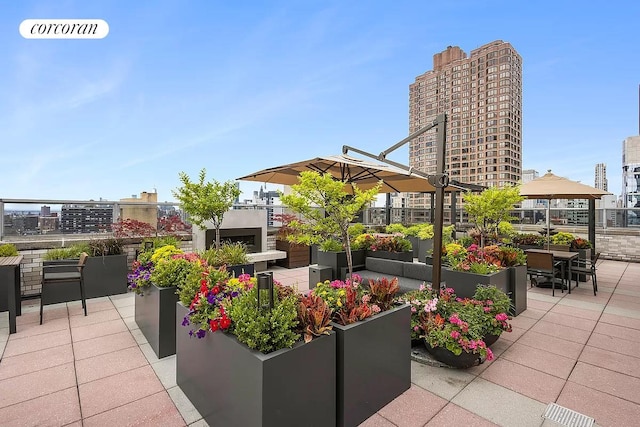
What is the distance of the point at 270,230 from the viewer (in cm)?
831

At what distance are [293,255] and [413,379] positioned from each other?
5608 mm

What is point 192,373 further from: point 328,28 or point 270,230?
point 328,28

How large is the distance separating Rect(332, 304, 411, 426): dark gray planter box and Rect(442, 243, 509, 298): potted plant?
173 centimetres

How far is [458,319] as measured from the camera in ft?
9.46

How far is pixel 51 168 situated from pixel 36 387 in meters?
6.84

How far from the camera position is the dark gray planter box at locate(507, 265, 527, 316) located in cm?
439

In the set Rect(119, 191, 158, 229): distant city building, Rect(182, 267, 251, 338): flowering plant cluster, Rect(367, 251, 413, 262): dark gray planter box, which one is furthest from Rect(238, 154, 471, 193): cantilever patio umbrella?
Rect(182, 267, 251, 338): flowering plant cluster

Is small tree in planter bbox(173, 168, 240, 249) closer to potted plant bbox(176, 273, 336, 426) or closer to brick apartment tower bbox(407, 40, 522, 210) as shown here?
potted plant bbox(176, 273, 336, 426)

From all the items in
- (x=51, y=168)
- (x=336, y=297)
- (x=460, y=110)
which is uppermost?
(x=460, y=110)

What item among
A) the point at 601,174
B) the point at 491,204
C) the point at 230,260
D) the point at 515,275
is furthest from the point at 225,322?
the point at 601,174

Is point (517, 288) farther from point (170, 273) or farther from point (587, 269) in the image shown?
point (170, 273)

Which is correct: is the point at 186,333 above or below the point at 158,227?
below

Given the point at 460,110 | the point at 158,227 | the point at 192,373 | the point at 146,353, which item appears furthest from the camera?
the point at 460,110

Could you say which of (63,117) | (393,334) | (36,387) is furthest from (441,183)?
(63,117)
